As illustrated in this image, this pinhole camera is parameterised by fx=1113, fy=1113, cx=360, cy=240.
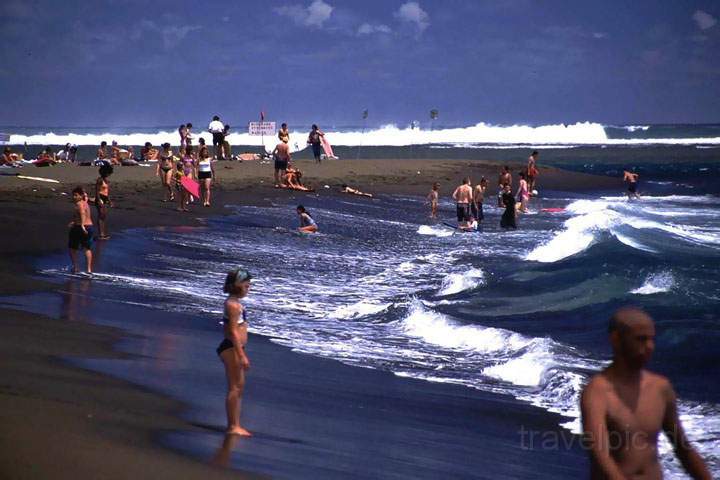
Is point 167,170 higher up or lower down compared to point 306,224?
higher up

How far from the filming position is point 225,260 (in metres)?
19.7

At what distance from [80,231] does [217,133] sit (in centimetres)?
2358

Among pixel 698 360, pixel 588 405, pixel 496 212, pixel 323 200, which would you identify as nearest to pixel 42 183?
pixel 323 200

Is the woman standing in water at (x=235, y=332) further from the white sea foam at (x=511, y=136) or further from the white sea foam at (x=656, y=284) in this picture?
the white sea foam at (x=511, y=136)

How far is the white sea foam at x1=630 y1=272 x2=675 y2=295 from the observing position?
17578mm

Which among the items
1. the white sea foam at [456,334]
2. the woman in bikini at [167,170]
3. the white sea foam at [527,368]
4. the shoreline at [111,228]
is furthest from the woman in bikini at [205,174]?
the white sea foam at [527,368]

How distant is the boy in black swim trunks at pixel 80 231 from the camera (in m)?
15.8

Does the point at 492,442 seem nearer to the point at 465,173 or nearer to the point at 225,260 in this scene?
the point at 225,260

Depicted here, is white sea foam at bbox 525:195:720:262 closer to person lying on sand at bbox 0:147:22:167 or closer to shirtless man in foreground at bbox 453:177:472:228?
shirtless man in foreground at bbox 453:177:472:228

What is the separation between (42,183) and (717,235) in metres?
17.7

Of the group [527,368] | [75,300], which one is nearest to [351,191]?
[75,300]

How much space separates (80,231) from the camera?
51.6 ft

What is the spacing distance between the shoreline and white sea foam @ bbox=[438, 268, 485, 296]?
6.44m

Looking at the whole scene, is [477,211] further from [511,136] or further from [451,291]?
[511,136]
